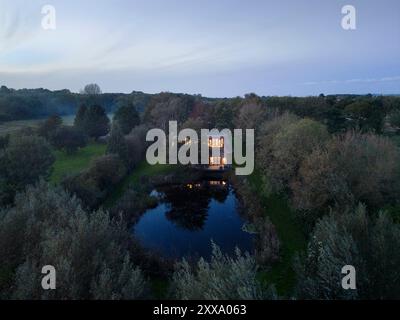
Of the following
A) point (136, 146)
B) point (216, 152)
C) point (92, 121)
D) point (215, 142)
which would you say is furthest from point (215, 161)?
point (92, 121)

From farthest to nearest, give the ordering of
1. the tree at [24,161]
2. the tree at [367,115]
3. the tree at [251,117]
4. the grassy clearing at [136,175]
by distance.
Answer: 1. the tree at [367,115]
2. the tree at [251,117]
3. the grassy clearing at [136,175]
4. the tree at [24,161]

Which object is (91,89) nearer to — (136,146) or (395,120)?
(136,146)

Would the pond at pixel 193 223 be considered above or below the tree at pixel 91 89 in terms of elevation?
below

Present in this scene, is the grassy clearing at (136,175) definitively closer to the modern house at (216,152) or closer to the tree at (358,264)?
the modern house at (216,152)

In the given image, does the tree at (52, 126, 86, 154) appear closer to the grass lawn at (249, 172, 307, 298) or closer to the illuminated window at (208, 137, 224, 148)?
the illuminated window at (208, 137, 224, 148)

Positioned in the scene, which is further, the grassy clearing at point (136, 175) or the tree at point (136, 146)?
the tree at point (136, 146)

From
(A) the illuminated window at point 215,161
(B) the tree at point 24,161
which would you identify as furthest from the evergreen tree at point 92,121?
(B) the tree at point 24,161
